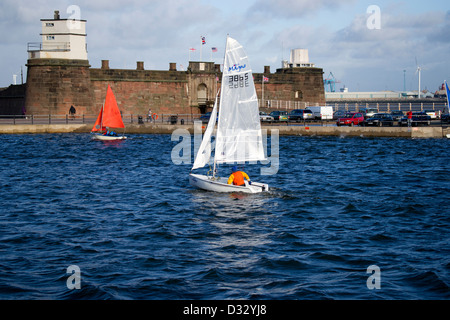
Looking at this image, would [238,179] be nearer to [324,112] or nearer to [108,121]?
[108,121]

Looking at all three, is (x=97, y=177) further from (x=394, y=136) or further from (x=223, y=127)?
(x=394, y=136)

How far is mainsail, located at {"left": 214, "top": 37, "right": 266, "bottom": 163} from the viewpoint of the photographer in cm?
2364

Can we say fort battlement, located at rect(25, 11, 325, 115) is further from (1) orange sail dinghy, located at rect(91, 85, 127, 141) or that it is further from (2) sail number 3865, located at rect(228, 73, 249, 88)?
(2) sail number 3865, located at rect(228, 73, 249, 88)

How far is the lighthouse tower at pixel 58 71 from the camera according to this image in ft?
215

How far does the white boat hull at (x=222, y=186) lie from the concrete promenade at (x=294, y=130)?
106 feet

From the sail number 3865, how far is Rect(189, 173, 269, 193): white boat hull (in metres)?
4.19

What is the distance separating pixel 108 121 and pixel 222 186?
31.6 meters

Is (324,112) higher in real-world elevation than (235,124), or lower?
higher

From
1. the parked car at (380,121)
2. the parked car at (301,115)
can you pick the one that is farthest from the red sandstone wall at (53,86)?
the parked car at (380,121)

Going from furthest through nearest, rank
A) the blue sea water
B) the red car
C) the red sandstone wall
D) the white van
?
the white van → the red sandstone wall → the red car → the blue sea water

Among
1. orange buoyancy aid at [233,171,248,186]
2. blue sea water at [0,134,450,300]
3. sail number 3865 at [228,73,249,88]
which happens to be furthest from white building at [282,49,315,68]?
orange buoyancy aid at [233,171,248,186]

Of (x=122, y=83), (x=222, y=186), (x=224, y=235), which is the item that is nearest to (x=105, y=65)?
(x=122, y=83)

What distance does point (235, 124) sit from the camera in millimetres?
24453

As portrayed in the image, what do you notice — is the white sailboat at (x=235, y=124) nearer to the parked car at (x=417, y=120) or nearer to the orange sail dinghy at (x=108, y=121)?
the orange sail dinghy at (x=108, y=121)
